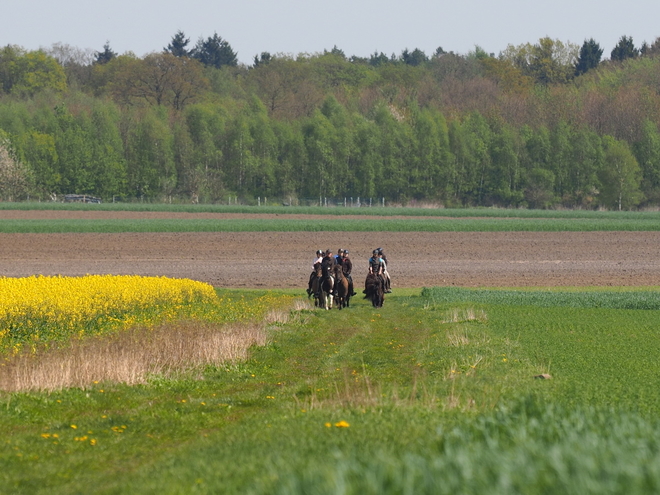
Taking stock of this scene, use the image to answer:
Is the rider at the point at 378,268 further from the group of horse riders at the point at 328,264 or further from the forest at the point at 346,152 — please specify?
the forest at the point at 346,152

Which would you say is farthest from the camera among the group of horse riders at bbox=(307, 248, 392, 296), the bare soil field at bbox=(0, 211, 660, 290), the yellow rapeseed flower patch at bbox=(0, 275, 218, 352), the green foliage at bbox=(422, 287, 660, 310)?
the bare soil field at bbox=(0, 211, 660, 290)

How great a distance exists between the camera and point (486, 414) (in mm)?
9984

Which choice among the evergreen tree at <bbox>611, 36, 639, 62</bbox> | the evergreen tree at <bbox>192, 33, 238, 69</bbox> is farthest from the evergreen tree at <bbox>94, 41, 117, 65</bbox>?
the evergreen tree at <bbox>611, 36, 639, 62</bbox>

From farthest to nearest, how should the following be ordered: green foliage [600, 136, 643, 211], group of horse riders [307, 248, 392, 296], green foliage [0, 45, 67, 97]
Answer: green foliage [0, 45, 67, 97]
green foliage [600, 136, 643, 211]
group of horse riders [307, 248, 392, 296]

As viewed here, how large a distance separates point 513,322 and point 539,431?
650 inches

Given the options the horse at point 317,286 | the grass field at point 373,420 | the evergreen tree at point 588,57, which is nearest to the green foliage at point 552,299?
the horse at point 317,286

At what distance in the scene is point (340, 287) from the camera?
30156 millimetres

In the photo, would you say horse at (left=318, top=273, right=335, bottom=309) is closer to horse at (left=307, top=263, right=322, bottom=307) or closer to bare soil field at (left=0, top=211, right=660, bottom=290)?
horse at (left=307, top=263, right=322, bottom=307)

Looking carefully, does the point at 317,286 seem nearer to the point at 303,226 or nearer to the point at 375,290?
the point at 375,290

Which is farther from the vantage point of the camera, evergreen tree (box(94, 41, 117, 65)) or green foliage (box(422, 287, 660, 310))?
evergreen tree (box(94, 41, 117, 65))

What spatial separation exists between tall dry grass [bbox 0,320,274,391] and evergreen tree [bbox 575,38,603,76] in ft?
513

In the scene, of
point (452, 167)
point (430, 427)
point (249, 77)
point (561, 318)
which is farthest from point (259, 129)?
point (430, 427)

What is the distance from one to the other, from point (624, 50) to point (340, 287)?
157 metres

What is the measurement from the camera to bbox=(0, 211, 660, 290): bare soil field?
4231 centimetres
